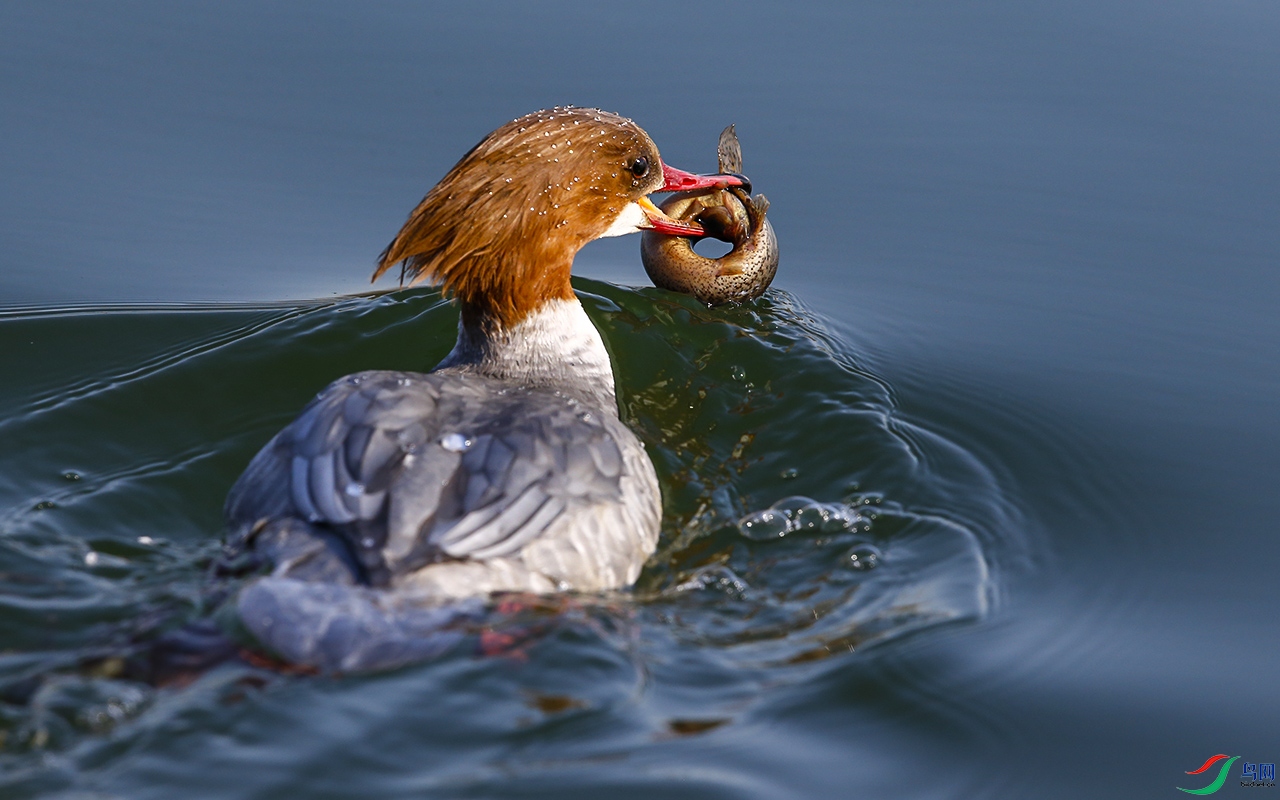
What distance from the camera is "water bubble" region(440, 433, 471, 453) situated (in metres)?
4.35

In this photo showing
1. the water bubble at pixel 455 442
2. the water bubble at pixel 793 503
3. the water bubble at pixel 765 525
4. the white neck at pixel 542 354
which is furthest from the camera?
the white neck at pixel 542 354

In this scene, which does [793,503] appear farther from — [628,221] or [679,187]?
[679,187]

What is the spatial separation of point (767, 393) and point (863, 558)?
1.42m

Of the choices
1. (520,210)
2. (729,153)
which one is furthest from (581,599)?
(729,153)

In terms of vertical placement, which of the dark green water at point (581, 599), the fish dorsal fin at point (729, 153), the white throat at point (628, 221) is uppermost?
the fish dorsal fin at point (729, 153)

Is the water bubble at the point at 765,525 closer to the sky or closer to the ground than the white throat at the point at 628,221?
closer to the ground

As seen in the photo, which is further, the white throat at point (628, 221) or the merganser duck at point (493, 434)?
the white throat at point (628, 221)

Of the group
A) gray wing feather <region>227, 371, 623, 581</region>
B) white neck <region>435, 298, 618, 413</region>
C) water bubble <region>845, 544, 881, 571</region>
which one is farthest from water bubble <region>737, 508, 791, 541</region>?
white neck <region>435, 298, 618, 413</region>

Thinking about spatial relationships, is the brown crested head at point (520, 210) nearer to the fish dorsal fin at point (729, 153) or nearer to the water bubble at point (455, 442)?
the fish dorsal fin at point (729, 153)

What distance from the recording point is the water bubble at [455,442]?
4.35 metres

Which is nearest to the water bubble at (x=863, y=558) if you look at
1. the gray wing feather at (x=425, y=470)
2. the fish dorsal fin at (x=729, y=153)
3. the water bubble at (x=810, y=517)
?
the water bubble at (x=810, y=517)

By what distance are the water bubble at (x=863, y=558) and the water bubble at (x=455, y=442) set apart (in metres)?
1.47

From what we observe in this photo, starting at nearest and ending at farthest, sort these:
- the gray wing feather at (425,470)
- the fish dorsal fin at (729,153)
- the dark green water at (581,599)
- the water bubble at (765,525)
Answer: the dark green water at (581,599) < the gray wing feather at (425,470) < the water bubble at (765,525) < the fish dorsal fin at (729,153)

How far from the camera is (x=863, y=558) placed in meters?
4.84
